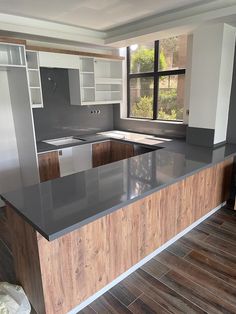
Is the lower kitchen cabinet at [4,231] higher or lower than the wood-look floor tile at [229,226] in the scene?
lower

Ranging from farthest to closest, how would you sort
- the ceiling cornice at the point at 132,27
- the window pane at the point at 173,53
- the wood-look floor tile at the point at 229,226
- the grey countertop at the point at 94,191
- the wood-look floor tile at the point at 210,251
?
the window pane at the point at 173,53 < the wood-look floor tile at the point at 229,226 < the ceiling cornice at the point at 132,27 < the wood-look floor tile at the point at 210,251 < the grey countertop at the point at 94,191

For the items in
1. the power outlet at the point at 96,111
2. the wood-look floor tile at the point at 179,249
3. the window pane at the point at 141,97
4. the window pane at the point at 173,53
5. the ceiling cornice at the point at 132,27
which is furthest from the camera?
the power outlet at the point at 96,111

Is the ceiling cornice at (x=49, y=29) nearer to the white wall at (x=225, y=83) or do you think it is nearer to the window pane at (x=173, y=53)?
the window pane at (x=173, y=53)

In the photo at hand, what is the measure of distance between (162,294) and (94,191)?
0.99 m

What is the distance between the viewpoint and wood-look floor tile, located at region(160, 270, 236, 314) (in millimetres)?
1720

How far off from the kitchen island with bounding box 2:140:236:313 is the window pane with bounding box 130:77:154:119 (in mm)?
2007

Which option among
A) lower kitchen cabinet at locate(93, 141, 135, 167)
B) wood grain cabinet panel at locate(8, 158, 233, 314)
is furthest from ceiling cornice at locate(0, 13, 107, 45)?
wood grain cabinet panel at locate(8, 158, 233, 314)

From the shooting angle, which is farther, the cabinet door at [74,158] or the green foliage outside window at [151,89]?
the green foliage outside window at [151,89]

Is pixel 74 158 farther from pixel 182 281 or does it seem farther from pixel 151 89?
pixel 182 281

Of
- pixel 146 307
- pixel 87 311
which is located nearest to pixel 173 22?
pixel 146 307

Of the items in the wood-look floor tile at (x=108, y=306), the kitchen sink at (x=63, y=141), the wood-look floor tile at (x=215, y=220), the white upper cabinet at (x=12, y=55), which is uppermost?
the white upper cabinet at (x=12, y=55)

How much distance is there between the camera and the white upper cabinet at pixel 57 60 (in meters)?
3.14

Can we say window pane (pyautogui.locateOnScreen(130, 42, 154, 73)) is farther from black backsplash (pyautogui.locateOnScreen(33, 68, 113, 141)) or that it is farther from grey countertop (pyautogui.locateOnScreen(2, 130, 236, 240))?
grey countertop (pyautogui.locateOnScreen(2, 130, 236, 240))

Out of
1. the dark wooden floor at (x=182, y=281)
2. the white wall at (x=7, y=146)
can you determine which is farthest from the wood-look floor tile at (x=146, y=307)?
the white wall at (x=7, y=146)
